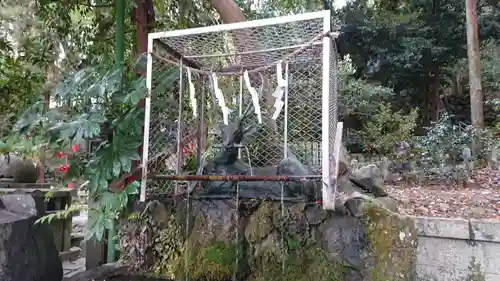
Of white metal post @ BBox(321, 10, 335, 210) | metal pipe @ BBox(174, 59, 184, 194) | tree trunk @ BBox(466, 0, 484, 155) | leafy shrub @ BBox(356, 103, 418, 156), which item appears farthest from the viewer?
leafy shrub @ BBox(356, 103, 418, 156)

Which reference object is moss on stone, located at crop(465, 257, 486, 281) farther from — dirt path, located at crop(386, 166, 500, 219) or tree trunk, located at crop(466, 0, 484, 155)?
tree trunk, located at crop(466, 0, 484, 155)

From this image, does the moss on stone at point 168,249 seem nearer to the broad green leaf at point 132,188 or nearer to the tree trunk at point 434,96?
the broad green leaf at point 132,188

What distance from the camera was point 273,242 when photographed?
2.38 meters

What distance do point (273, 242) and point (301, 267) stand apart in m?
0.24

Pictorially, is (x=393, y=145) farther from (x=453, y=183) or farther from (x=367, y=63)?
(x=367, y=63)

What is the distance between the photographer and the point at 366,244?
2227 millimetres

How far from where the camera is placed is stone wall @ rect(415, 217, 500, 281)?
2.44 m

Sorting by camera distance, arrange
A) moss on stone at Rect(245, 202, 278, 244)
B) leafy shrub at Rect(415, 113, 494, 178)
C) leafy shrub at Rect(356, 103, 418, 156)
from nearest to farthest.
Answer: moss on stone at Rect(245, 202, 278, 244) < leafy shrub at Rect(415, 113, 494, 178) < leafy shrub at Rect(356, 103, 418, 156)

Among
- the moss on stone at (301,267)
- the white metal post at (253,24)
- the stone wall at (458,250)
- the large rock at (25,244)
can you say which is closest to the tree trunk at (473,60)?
the stone wall at (458,250)

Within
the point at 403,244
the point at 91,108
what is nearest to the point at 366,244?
the point at 403,244

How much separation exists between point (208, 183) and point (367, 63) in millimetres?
8296

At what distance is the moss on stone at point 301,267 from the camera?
2.28 meters

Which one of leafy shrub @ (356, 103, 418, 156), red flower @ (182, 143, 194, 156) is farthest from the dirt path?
leafy shrub @ (356, 103, 418, 156)

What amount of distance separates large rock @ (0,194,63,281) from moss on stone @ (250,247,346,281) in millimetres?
1479
